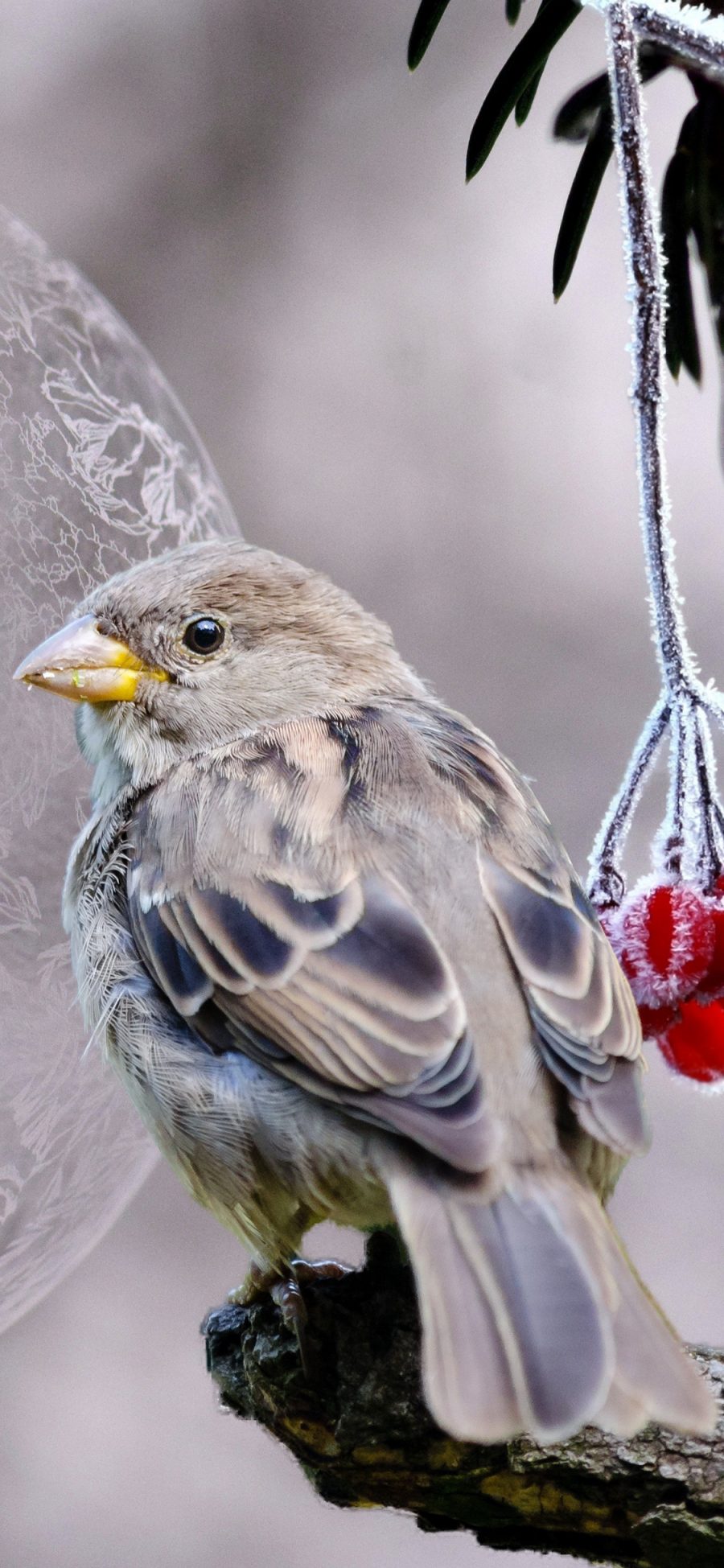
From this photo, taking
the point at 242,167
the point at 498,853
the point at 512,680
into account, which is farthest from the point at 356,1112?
the point at 242,167

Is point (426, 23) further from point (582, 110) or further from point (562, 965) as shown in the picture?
point (562, 965)

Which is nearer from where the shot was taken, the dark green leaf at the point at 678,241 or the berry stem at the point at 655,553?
the berry stem at the point at 655,553

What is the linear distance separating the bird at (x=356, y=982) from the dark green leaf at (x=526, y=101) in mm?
405

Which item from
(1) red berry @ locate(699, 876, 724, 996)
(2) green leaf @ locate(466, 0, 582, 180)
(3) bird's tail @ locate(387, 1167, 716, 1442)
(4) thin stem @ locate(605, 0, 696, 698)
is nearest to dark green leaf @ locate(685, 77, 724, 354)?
(2) green leaf @ locate(466, 0, 582, 180)

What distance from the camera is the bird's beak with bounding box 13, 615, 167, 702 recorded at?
113 centimetres

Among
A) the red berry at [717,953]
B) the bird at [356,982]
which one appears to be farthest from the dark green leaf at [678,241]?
the red berry at [717,953]

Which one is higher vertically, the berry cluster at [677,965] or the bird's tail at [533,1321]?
the berry cluster at [677,965]

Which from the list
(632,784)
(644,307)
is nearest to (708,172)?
(644,307)

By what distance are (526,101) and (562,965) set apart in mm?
720

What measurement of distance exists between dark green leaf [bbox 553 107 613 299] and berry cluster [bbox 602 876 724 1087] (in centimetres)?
48

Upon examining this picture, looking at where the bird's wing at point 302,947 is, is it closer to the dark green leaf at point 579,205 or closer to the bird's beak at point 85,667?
the bird's beak at point 85,667

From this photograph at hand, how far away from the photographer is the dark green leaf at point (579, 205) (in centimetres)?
121

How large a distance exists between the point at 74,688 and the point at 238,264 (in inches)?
72.9

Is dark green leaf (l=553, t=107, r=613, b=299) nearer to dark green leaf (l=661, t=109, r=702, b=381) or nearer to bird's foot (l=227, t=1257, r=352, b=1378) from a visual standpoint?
dark green leaf (l=661, t=109, r=702, b=381)
